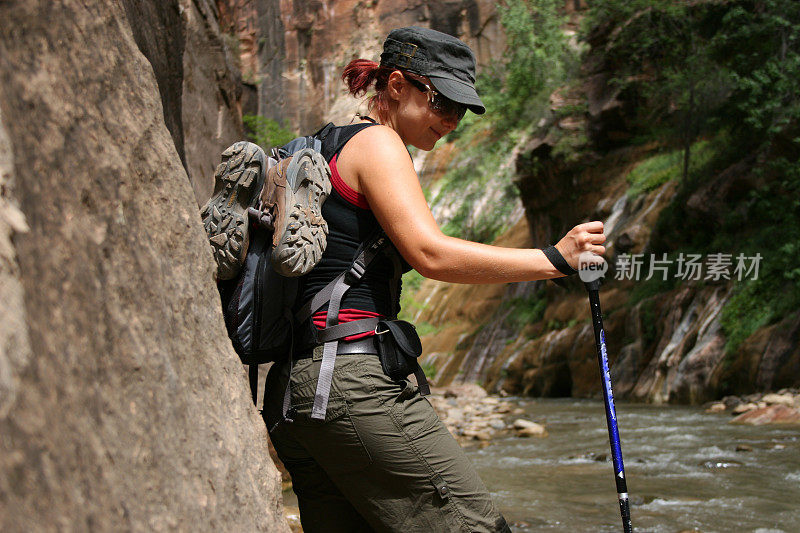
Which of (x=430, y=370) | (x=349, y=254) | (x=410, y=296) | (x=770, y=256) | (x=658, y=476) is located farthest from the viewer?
(x=410, y=296)

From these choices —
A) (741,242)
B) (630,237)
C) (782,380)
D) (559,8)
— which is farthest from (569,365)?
(559,8)

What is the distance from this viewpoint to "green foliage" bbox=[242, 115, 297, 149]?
24.1 m

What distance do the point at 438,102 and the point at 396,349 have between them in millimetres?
809

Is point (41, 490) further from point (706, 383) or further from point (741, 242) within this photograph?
point (741, 242)

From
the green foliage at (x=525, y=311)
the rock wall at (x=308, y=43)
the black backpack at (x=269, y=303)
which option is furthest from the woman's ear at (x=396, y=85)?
the rock wall at (x=308, y=43)

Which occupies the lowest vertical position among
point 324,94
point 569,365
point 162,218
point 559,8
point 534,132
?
point 569,365

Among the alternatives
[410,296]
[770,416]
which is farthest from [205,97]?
[410,296]

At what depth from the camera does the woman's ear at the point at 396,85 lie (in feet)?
8.30

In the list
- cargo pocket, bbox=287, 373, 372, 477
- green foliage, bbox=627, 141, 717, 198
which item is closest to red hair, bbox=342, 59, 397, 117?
cargo pocket, bbox=287, 373, 372, 477

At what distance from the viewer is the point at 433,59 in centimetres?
250

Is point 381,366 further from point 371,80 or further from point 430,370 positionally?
point 430,370

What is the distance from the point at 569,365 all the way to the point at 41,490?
1956 centimetres

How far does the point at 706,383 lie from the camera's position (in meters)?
13.9

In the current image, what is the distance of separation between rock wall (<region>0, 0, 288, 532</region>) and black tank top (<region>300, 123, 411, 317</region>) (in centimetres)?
44
